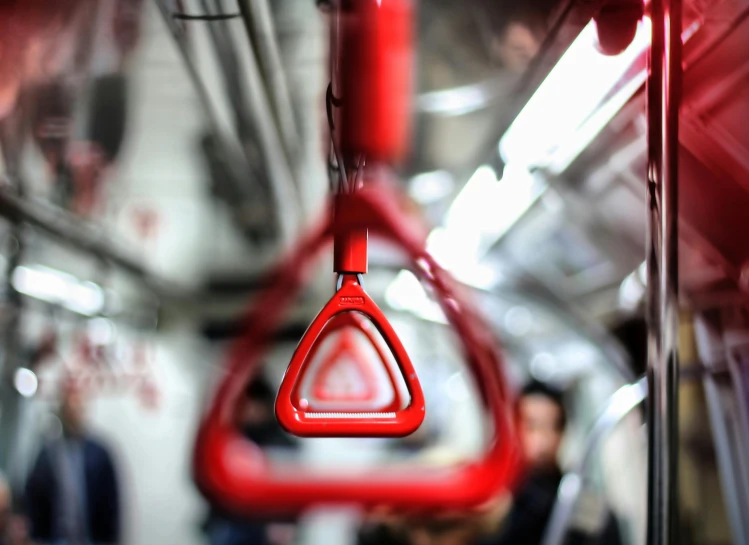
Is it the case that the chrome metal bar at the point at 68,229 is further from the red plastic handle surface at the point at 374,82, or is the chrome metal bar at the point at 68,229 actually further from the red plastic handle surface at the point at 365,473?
the red plastic handle surface at the point at 374,82

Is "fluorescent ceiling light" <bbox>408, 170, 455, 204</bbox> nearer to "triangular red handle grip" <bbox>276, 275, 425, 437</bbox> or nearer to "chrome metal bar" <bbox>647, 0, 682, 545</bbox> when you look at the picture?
"chrome metal bar" <bbox>647, 0, 682, 545</bbox>

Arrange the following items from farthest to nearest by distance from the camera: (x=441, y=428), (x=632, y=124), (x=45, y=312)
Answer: (x=441, y=428)
(x=45, y=312)
(x=632, y=124)

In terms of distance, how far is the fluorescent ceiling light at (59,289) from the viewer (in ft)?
8.68

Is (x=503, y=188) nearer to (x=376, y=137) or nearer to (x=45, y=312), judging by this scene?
(x=376, y=137)

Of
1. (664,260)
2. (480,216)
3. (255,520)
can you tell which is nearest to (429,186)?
(480,216)

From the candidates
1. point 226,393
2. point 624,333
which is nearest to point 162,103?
point 624,333

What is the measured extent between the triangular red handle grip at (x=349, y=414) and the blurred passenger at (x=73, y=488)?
2566mm

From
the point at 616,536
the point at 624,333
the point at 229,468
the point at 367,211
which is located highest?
the point at 624,333

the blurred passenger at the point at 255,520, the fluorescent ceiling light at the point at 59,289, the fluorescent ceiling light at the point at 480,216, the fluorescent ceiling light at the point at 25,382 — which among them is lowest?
the blurred passenger at the point at 255,520

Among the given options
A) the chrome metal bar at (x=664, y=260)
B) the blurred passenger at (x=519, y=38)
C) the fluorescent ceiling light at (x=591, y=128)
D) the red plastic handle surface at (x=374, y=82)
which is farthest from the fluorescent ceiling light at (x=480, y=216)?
the red plastic handle surface at (x=374, y=82)

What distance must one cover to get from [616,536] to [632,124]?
4.24 ft

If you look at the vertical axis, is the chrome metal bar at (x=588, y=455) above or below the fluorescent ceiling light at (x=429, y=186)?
below

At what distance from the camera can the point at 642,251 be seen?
2363 mm

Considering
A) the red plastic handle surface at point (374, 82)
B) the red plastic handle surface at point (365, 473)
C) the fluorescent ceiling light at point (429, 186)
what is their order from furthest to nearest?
the fluorescent ceiling light at point (429, 186) → the red plastic handle surface at point (365, 473) → the red plastic handle surface at point (374, 82)
